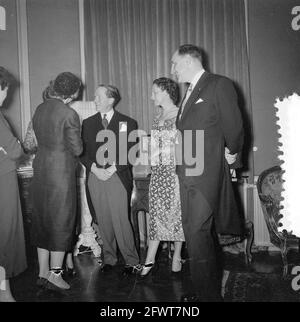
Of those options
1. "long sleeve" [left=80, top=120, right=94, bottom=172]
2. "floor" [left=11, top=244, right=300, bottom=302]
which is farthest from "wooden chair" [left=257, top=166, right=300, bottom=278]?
"long sleeve" [left=80, top=120, right=94, bottom=172]

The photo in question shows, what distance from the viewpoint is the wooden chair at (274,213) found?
322 cm

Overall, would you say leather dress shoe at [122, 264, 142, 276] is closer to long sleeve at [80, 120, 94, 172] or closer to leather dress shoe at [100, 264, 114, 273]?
leather dress shoe at [100, 264, 114, 273]

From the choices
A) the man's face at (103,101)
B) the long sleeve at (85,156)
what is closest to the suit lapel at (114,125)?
the man's face at (103,101)

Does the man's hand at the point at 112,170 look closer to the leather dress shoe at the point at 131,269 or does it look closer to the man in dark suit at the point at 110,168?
the man in dark suit at the point at 110,168

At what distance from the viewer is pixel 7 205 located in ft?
8.19

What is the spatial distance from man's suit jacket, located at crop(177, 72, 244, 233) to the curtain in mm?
1866

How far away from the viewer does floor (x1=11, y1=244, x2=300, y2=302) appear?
2795 millimetres

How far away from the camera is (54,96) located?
2805mm

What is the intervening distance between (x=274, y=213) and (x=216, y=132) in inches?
58.1

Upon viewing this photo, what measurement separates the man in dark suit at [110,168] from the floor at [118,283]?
235mm

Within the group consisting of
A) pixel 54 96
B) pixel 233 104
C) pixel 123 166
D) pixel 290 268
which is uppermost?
pixel 54 96
